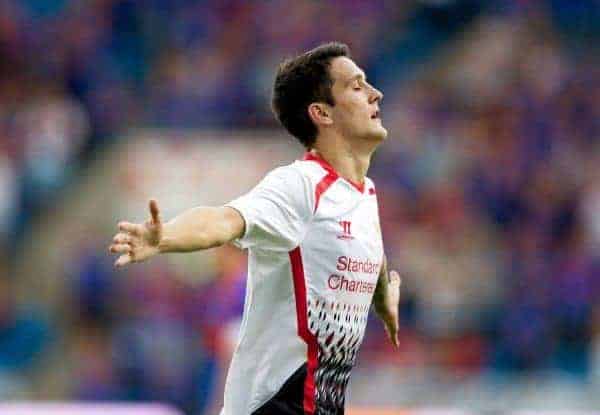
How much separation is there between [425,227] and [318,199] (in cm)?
708

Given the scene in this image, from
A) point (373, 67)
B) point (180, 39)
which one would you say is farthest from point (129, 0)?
point (373, 67)

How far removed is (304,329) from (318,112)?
79 cm

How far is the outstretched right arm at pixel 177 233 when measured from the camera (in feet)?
12.8

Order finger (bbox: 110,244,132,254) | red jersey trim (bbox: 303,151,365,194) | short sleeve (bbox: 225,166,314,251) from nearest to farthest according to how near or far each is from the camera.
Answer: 1. finger (bbox: 110,244,132,254)
2. short sleeve (bbox: 225,166,314,251)
3. red jersey trim (bbox: 303,151,365,194)

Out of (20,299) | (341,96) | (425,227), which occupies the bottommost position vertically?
(20,299)

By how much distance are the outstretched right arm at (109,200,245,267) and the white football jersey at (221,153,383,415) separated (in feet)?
0.96

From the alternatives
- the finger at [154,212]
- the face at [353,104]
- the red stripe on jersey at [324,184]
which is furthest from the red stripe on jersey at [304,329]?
the finger at [154,212]

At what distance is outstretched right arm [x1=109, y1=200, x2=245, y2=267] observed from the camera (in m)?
3.91

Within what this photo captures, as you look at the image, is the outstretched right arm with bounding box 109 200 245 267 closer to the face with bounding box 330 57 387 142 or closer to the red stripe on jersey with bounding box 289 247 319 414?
the red stripe on jersey with bounding box 289 247 319 414

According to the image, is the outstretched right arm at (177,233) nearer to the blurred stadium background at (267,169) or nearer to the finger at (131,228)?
the finger at (131,228)

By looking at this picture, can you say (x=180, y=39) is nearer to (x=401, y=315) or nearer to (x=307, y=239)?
(x=401, y=315)

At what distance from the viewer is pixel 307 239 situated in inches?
183

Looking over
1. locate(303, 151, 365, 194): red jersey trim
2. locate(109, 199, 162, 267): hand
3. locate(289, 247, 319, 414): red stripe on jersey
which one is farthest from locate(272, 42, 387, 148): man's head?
locate(109, 199, 162, 267): hand

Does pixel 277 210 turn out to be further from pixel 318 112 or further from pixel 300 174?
pixel 318 112
